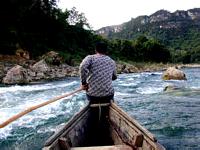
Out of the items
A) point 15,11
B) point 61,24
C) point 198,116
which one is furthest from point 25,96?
point 61,24

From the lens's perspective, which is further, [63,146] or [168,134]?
[168,134]

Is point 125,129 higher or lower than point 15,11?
lower

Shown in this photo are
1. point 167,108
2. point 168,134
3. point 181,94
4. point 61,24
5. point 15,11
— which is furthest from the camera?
point 61,24

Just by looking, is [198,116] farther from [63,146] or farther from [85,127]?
[63,146]

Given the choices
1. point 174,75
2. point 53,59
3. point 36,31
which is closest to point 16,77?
point 53,59

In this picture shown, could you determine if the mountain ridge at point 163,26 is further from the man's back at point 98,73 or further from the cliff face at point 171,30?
the man's back at point 98,73

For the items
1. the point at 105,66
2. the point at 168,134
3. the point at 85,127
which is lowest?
the point at 168,134

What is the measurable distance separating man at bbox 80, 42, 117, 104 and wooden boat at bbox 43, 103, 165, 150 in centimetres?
22

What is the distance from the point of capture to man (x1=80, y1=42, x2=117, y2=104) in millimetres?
6586

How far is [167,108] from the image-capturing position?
42.9 feet

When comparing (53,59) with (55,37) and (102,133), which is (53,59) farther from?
(102,133)

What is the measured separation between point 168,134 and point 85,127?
3760 mm

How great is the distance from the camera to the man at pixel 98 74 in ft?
21.6

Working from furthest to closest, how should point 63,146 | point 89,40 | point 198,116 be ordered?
point 89,40, point 198,116, point 63,146
